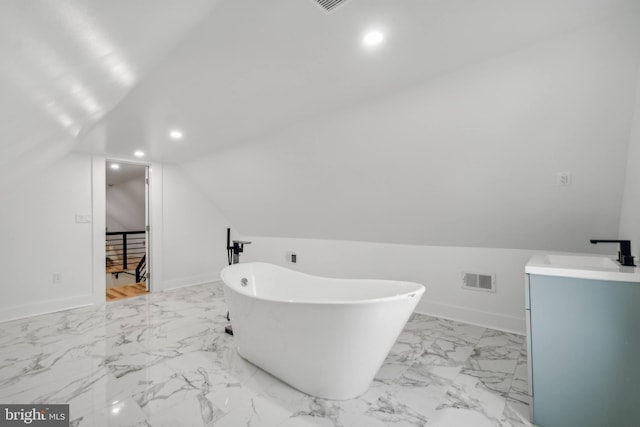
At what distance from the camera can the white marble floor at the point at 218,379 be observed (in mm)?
1669

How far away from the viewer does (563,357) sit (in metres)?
1.57

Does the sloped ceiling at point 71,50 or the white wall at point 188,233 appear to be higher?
the sloped ceiling at point 71,50

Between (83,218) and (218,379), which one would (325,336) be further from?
(83,218)

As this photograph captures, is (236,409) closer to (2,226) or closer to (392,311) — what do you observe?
(392,311)

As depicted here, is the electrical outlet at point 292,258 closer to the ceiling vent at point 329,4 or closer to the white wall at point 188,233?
the white wall at point 188,233

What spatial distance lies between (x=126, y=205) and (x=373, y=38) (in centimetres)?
739

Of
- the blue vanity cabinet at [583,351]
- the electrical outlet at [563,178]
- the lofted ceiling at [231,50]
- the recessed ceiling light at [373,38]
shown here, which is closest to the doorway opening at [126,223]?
the lofted ceiling at [231,50]

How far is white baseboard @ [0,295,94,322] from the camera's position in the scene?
326 centimetres

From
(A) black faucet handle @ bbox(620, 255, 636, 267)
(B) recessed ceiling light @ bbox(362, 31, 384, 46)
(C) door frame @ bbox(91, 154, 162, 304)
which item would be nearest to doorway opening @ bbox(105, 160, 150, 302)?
(C) door frame @ bbox(91, 154, 162, 304)

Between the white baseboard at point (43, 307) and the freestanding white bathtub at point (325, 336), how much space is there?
280cm

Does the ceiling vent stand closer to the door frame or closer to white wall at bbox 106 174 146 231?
the door frame

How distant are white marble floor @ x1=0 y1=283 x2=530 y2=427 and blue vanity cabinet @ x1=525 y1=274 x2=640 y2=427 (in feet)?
0.81

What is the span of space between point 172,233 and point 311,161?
2777 millimetres

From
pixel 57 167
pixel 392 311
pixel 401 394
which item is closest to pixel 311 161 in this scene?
pixel 392 311
